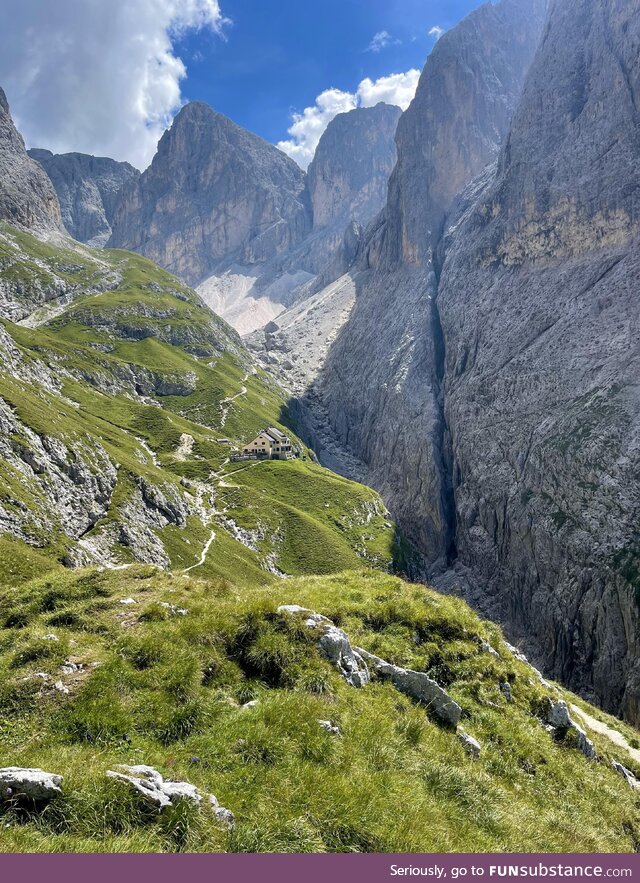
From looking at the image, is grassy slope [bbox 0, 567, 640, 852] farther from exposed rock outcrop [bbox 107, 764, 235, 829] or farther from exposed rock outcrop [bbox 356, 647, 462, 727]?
exposed rock outcrop [bbox 356, 647, 462, 727]

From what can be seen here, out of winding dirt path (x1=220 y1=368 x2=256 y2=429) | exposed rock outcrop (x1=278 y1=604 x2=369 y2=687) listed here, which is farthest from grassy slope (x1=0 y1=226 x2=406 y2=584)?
exposed rock outcrop (x1=278 y1=604 x2=369 y2=687)

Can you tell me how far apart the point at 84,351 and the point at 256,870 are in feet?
563

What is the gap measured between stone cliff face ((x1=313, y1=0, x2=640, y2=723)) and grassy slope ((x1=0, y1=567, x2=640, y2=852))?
194ft

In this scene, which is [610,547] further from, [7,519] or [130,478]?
[7,519]

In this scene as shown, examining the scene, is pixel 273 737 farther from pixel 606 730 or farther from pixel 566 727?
pixel 606 730

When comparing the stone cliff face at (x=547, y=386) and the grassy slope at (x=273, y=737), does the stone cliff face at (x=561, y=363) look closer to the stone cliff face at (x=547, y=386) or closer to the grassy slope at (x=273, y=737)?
the stone cliff face at (x=547, y=386)

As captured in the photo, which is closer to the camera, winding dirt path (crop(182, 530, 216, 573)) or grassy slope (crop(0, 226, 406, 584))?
winding dirt path (crop(182, 530, 216, 573))

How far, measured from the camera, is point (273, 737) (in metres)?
9.96

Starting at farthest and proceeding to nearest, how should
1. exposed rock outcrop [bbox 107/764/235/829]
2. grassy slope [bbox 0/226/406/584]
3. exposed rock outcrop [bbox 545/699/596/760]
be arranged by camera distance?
1. grassy slope [bbox 0/226/406/584]
2. exposed rock outcrop [bbox 545/699/596/760]
3. exposed rock outcrop [bbox 107/764/235/829]

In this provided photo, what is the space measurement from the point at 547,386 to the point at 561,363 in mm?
5199

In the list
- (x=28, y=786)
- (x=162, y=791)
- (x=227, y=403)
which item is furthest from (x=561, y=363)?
(x=28, y=786)

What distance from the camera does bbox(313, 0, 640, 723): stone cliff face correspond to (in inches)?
3017

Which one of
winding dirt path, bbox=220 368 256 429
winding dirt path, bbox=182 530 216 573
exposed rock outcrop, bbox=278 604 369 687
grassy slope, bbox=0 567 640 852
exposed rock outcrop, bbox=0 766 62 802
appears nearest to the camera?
exposed rock outcrop, bbox=0 766 62 802

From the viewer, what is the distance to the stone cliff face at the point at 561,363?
2960 inches
